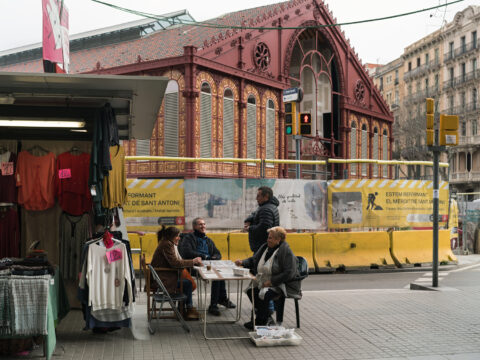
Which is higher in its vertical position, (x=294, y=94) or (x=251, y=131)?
(x=294, y=94)

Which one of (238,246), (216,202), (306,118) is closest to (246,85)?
(306,118)

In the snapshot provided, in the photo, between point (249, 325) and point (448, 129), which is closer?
point (249, 325)

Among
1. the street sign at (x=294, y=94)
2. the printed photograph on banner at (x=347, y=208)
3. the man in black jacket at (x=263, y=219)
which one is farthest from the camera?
the street sign at (x=294, y=94)

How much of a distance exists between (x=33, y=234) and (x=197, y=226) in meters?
2.47

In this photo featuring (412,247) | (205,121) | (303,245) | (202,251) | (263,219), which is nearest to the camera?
(263,219)

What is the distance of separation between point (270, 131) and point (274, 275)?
18151 mm

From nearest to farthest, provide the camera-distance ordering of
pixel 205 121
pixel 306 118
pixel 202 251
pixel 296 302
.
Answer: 1. pixel 296 302
2. pixel 202 251
3. pixel 306 118
4. pixel 205 121

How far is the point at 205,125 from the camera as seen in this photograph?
22219 millimetres

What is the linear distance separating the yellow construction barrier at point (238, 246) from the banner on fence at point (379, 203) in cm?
229

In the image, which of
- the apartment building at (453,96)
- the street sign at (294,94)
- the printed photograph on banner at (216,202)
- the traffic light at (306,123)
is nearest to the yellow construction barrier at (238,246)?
the printed photograph on banner at (216,202)

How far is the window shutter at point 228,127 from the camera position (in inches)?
914

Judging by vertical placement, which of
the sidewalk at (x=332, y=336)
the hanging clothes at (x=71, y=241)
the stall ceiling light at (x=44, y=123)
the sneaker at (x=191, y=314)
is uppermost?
the stall ceiling light at (x=44, y=123)

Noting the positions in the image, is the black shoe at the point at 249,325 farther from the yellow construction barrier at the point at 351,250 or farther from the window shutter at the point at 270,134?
the window shutter at the point at 270,134

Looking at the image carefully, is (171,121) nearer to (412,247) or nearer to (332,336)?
(412,247)
